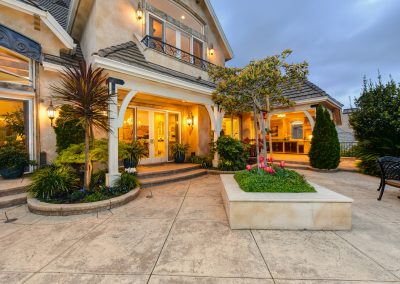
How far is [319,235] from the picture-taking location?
3.02m

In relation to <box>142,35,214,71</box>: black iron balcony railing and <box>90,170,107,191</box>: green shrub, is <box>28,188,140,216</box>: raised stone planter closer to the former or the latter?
<box>90,170,107,191</box>: green shrub

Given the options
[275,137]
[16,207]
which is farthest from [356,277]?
[275,137]

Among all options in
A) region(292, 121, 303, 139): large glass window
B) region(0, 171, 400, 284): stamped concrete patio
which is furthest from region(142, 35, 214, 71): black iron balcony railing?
region(292, 121, 303, 139): large glass window

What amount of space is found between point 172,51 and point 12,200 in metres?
7.33

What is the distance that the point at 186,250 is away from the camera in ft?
8.60

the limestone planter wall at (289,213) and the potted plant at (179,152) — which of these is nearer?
the limestone planter wall at (289,213)

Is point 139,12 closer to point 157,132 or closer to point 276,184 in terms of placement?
point 157,132

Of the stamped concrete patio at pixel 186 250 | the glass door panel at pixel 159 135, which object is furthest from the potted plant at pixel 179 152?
the stamped concrete patio at pixel 186 250

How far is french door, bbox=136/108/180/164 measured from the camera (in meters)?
8.30

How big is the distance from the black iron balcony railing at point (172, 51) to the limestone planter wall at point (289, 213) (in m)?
6.98

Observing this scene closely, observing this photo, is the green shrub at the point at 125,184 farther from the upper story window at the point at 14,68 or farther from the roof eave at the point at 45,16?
the roof eave at the point at 45,16

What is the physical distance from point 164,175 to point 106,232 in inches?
146

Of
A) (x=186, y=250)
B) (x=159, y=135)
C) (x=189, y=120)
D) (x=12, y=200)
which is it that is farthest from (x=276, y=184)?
(x=189, y=120)

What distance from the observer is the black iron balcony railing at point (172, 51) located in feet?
24.6
